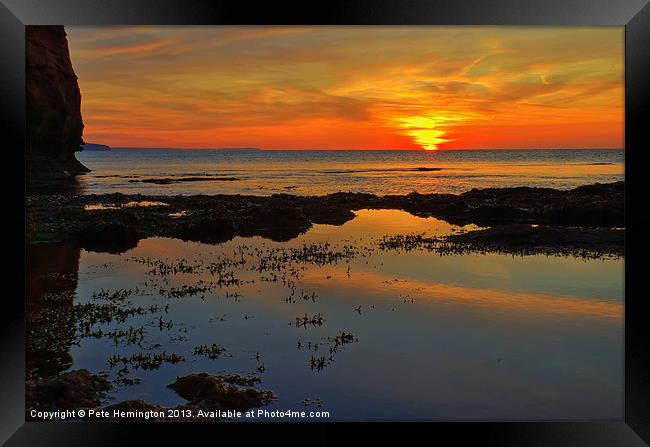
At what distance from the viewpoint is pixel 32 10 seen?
852cm

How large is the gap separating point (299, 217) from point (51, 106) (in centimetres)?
4275

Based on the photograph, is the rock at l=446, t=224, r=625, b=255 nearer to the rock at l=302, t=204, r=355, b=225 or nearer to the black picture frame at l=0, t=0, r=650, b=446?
the rock at l=302, t=204, r=355, b=225

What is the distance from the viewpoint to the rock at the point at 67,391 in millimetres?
9594

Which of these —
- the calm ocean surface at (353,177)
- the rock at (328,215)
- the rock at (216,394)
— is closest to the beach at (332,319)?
the rock at (216,394)

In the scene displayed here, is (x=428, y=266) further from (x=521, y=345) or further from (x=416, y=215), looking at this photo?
(x=416, y=215)

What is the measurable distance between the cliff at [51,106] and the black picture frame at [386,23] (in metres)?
51.5

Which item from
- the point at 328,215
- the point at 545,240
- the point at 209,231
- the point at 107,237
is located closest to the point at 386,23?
the point at 545,240

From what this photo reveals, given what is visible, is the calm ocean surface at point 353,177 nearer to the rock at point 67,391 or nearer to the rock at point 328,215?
the rock at point 328,215

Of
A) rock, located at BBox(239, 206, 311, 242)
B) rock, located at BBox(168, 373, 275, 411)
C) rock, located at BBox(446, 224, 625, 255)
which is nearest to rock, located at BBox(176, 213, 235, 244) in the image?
rock, located at BBox(239, 206, 311, 242)

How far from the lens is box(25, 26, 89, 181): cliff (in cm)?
5841

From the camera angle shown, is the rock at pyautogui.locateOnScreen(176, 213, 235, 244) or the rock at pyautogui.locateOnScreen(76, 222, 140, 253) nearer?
the rock at pyautogui.locateOnScreen(76, 222, 140, 253)

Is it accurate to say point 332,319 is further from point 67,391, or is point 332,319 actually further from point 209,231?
point 209,231

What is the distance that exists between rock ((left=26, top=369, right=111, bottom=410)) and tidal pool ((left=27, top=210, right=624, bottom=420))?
13.2 inches
